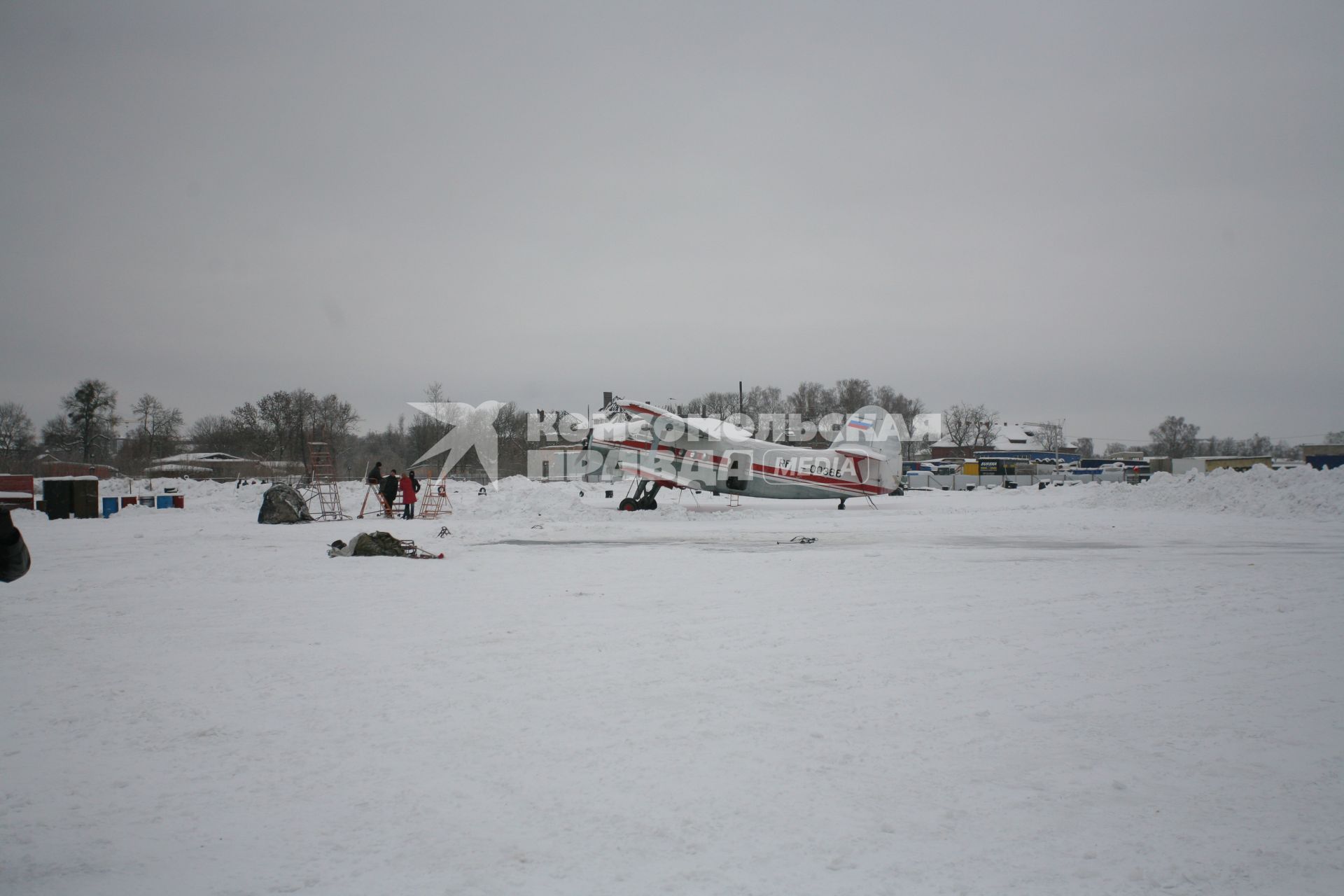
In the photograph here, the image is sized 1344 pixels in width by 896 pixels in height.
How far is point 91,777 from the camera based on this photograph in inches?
146

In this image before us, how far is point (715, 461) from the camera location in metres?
23.9

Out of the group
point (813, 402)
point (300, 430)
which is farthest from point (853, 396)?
point (300, 430)

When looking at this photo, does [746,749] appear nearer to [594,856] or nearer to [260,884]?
[594,856]

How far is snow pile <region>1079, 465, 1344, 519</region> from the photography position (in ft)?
62.6

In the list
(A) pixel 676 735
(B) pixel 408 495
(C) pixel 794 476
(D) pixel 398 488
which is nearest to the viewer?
(A) pixel 676 735

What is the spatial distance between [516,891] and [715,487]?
70.7ft

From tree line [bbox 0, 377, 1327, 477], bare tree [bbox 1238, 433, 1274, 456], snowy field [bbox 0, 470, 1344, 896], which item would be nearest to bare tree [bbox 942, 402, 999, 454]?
tree line [bbox 0, 377, 1327, 477]

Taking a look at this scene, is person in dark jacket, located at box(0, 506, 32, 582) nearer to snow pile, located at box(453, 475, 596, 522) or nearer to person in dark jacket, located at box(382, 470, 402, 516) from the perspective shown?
snow pile, located at box(453, 475, 596, 522)

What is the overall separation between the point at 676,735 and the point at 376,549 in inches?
383

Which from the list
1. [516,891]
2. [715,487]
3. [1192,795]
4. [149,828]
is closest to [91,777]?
[149,828]

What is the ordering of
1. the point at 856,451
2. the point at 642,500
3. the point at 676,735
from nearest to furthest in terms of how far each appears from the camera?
1. the point at 676,735
2. the point at 642,500
3. the point at 856,451

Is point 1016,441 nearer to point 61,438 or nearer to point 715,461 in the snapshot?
point 715,461

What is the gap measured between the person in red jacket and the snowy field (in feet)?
35.1

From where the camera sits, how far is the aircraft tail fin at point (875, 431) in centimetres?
2684
